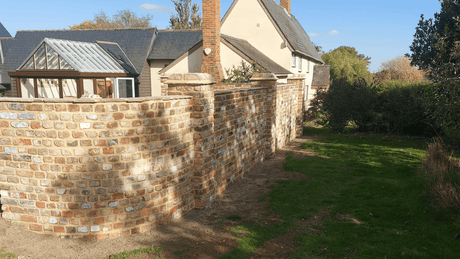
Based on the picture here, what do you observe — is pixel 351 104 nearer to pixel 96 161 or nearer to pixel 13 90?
pixel 96 161

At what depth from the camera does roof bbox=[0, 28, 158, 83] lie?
25016 millimetres

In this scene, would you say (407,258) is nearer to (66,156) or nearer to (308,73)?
(66,156)

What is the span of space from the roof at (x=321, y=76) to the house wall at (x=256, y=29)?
41.8 ft

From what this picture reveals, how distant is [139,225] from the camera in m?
5.64

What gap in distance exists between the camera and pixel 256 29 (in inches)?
897

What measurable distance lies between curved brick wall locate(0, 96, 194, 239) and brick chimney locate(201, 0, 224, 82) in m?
12.5

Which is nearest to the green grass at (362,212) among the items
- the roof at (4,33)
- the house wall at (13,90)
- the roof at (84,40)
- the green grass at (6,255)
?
the green grass at (6,255)

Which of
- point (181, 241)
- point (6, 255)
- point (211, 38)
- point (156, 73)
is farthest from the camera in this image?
point (156, 73)

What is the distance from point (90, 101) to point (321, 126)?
18.4 meters

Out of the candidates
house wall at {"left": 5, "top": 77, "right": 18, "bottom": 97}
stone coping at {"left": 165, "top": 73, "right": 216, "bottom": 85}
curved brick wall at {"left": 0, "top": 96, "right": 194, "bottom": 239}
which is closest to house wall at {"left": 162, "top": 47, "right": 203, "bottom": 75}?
stone coping at {"left": 165, "top": 73, "right": 216, "bottom": 85}

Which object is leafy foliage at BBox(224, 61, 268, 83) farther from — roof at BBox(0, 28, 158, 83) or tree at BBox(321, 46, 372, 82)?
tree at BBox(321, 46, 372, 82)

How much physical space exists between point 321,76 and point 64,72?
26.2 metres

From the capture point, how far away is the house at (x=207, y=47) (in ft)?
58.4

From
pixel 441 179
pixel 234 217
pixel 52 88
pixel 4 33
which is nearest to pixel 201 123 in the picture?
pixel 234 217
